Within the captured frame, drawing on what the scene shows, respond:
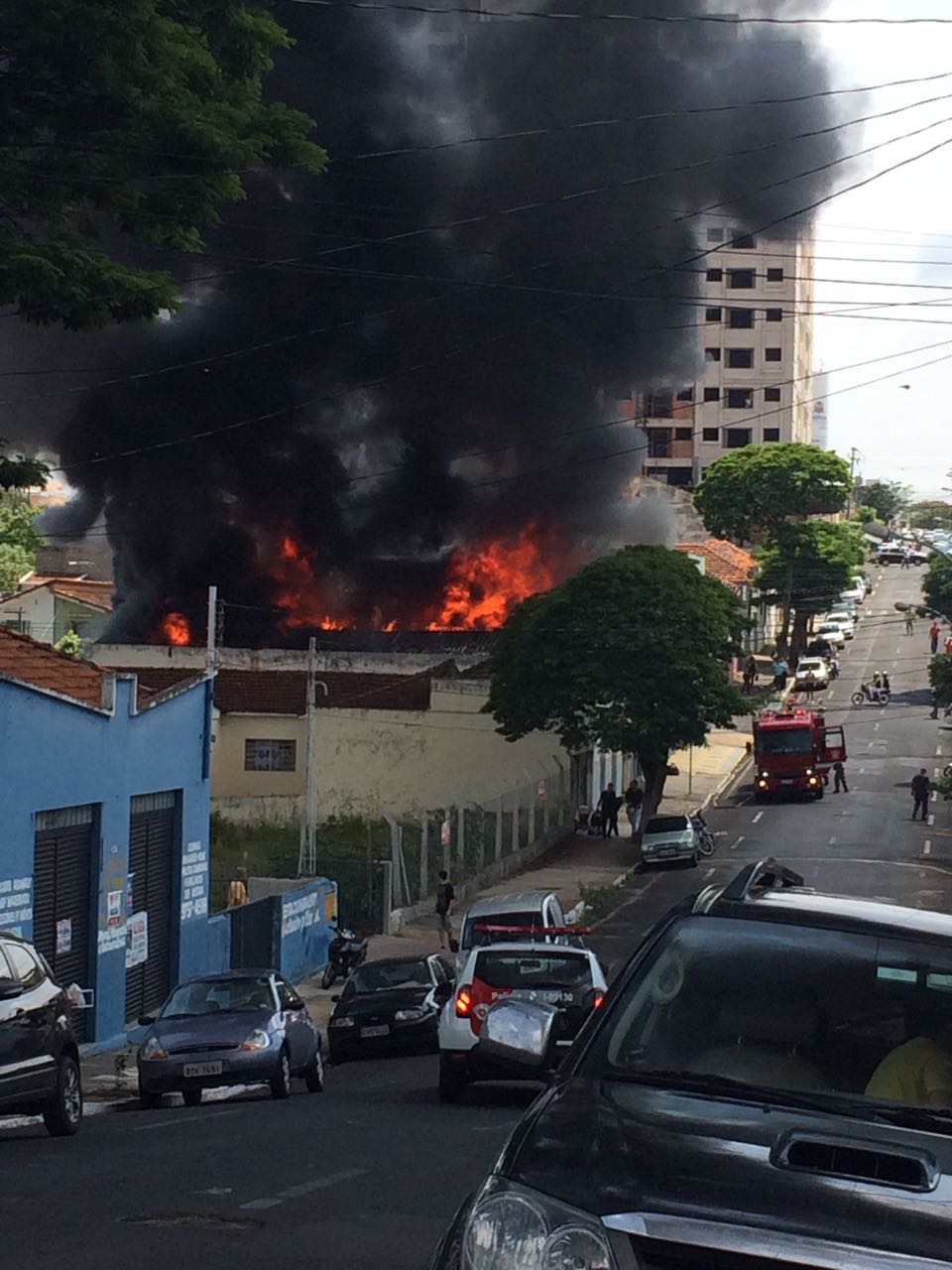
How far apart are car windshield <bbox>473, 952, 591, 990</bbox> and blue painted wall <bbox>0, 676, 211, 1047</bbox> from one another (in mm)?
7742

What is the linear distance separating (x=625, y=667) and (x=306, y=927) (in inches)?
865

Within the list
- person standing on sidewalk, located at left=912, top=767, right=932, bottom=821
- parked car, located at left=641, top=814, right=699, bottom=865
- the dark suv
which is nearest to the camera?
the dark suv

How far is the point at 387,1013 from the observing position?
77.4ft

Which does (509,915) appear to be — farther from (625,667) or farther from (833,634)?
(833,634)

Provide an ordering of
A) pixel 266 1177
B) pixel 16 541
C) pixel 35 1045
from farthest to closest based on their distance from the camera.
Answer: pixel 16 541, pixel 35 1045, pixel 266 1177

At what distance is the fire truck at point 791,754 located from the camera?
60719 mm

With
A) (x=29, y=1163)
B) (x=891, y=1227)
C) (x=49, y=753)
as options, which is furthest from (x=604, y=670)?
(x=891, y=1227)

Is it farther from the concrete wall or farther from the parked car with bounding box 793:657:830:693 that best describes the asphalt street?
the parked car with bounding box 793:657:830:693

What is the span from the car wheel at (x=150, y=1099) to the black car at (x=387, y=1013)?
185 inches

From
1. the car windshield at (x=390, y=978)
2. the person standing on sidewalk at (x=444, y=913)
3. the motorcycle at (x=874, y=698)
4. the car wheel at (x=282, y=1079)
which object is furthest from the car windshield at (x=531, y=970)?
the motorcycle at (x=874, y=698)

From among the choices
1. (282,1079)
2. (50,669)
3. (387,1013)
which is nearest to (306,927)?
(50,669)

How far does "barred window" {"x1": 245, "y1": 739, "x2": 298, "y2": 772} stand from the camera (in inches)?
2382

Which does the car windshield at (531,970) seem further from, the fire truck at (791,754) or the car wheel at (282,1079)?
the fire truck at (791,754)

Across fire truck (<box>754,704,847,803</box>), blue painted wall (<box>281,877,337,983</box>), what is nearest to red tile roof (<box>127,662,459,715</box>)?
fire truck (<box>754,704,847,803</box>)
